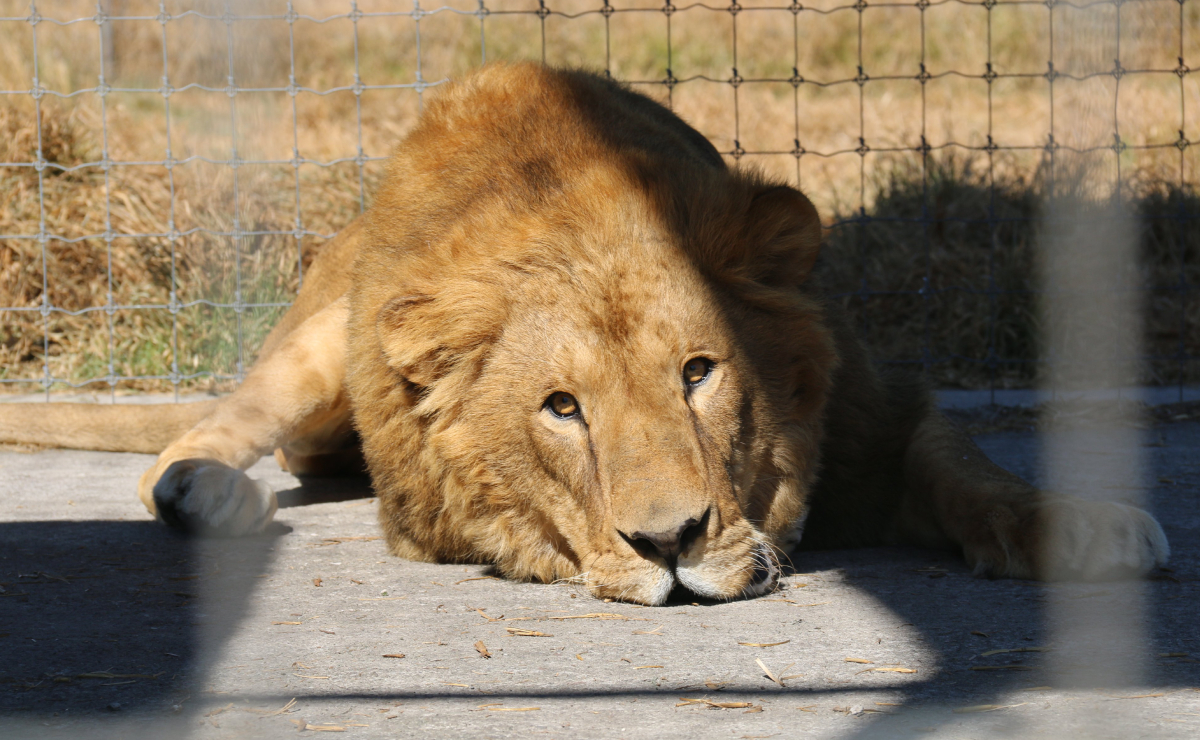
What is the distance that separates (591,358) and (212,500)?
142 centimetres

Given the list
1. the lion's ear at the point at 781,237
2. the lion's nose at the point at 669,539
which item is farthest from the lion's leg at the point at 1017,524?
the lion's nose at the point at 669,539

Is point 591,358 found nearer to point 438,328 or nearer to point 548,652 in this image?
point 438,328

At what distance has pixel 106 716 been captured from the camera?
6.36 feet

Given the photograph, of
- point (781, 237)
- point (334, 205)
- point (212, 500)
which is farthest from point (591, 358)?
point (334, 205)

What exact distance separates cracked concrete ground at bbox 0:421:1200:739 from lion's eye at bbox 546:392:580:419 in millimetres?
410

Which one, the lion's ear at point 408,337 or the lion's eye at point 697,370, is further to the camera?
the lion's ear at point 408,337

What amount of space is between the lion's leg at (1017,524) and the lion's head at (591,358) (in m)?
0.37

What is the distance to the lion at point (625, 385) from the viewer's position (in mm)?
2453

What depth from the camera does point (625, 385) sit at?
245 cm

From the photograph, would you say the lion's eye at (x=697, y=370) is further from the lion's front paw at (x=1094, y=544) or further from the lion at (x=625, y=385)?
the lion's front paw at (x=1094, y=544)

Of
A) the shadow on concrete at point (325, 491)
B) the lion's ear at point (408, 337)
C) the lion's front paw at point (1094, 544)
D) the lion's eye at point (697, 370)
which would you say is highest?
the lion's ear at point (408, 337)

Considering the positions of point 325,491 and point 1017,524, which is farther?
point 325,491

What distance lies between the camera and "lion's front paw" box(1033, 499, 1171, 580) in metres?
2.58

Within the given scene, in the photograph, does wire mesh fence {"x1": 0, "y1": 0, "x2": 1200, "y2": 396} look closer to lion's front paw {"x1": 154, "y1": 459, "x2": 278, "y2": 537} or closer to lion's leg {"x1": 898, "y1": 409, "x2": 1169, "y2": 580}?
lion's front paw {"x1": 154, "y1": 459, "x2": 278, "y2": 537}
